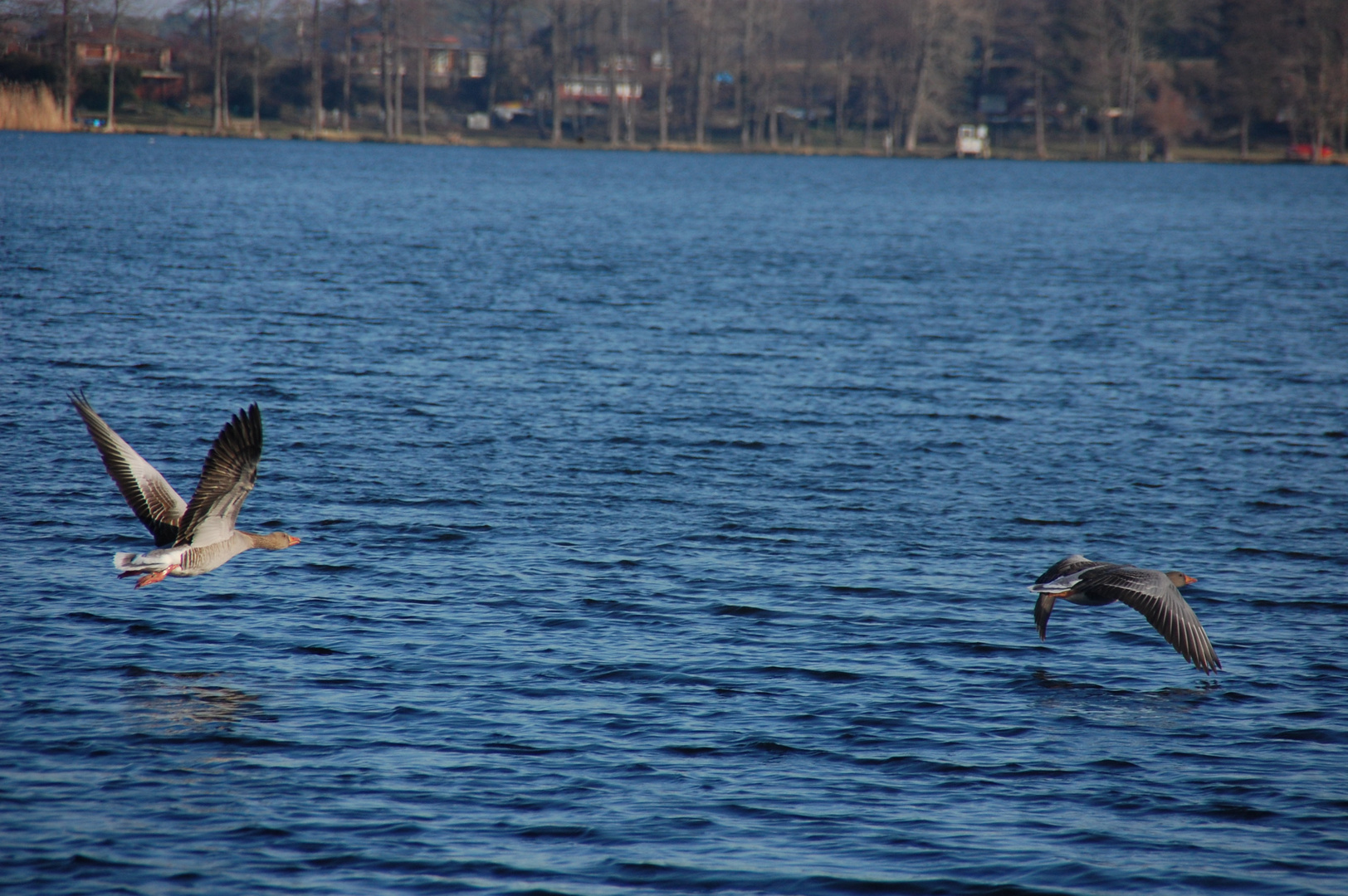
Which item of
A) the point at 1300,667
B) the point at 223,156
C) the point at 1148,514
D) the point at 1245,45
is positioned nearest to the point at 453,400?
the point at 1148,514

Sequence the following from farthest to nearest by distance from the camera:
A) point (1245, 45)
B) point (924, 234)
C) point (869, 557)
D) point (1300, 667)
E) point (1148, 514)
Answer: point (1245, 45) → point (924, 234) → point (1148, 514) → point (869, 557) → point (1300, 667)

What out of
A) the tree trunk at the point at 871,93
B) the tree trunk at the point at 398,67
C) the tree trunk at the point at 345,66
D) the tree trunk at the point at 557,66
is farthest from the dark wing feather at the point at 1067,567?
the tree trunk at the point at 871,93

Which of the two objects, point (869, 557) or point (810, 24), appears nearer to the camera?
point (869, 557)

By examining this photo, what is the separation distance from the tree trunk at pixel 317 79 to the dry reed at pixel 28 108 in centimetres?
3663

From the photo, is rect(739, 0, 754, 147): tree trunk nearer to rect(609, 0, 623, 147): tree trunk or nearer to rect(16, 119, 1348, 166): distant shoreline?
rect(16, 119, 1348, 166): distant shoreline

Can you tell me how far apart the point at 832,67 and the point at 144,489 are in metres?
168

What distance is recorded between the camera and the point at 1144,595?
12.8 m

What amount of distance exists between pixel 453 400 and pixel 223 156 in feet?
315

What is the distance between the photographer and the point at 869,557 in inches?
683

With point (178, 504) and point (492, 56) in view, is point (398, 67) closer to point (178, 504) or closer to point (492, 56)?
point (492, 56)

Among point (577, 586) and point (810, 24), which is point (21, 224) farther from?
point (810, 24)

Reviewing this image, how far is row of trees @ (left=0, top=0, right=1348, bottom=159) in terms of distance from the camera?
15162 centimetres

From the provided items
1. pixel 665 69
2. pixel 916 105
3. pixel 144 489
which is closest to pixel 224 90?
pixel 665 69

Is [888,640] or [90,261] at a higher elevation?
[90,261]
